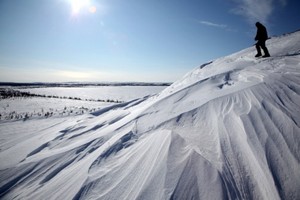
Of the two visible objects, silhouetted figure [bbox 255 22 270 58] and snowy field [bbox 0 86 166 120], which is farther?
snowy field [bbox 0 86 166 120]

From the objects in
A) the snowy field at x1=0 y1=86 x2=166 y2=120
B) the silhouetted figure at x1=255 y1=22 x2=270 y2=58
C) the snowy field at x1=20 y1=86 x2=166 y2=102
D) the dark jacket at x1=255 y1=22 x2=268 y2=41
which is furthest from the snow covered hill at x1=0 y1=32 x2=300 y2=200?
the snowy field at x1=20 y1=86 x2=166 y2=102

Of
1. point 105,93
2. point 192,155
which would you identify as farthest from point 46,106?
point 105,93

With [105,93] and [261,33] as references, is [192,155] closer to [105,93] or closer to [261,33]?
[261,33]

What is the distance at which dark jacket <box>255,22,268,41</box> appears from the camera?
580cm

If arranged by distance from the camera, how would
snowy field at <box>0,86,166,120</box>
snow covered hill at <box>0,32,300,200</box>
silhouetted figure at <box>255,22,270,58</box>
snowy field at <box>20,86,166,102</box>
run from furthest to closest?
snowy field at <box>20,86,166,102</box> → snowy field at <box>0,86,166,120</box> → silhouetted figure at <box>255,22,270,58</box> → snow covered hill at <box>0,32,300,200</box>

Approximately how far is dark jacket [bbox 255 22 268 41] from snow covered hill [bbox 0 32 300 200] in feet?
8.45

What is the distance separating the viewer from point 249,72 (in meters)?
3.93

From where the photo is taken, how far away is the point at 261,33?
5.92m

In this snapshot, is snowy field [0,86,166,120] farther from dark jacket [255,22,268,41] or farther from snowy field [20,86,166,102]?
dark jacket [255,22,268,41]

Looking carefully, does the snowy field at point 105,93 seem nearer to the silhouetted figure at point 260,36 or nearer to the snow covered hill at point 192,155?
the silhouetted figure at point 260,36

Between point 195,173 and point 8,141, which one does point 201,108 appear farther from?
point 8,141

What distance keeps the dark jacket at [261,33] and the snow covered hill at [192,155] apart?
8.45ft

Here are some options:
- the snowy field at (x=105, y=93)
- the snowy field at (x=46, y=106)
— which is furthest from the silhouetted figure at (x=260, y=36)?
the snowy field at (x=105, y=93)

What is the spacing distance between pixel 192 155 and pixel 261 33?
228 inches
